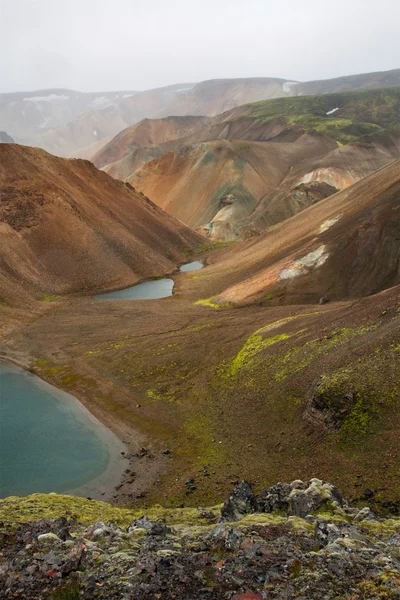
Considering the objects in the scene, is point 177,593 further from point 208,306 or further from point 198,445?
point 208,306

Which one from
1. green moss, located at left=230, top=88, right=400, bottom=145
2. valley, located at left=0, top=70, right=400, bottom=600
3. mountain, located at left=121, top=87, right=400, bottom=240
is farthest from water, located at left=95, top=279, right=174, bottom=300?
green moss, located at left=230, top=88, right=400, bottom=145

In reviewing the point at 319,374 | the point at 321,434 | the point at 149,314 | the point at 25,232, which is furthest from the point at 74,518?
the point at 25,232

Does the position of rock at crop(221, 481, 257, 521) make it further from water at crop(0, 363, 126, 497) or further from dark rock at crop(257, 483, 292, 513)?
water at crop(0, 363, 126, 497)

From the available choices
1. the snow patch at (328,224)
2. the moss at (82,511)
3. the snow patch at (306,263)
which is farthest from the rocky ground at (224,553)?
the snow patch at (328,224)

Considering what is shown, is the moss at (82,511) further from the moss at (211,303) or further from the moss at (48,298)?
the moss at (48,298)

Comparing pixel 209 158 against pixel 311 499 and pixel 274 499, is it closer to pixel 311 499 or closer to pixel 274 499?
pixel 274 499

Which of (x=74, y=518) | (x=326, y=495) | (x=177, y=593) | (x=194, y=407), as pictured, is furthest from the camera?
(x=194, y=407)
